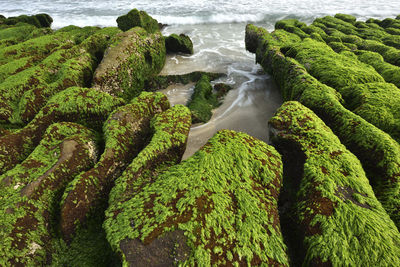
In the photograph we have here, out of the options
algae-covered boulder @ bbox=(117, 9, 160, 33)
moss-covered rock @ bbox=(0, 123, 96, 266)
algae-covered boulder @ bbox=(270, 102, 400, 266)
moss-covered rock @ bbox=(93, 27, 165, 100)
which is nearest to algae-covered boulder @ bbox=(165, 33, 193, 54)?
algae-covered boulder @ bbox=(117, 9, 160, 33)

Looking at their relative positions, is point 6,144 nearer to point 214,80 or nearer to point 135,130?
point 135,130

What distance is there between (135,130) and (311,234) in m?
4.44

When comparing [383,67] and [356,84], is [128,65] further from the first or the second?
[383,67]

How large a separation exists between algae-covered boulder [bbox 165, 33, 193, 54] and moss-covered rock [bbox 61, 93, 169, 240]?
26.8 ft

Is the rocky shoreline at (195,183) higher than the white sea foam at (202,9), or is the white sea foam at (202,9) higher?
the white sea foam at (202,9)

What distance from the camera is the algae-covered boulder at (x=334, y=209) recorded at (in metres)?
2.71

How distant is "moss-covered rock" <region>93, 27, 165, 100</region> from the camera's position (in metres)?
7.56

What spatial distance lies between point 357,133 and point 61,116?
7.82 meters

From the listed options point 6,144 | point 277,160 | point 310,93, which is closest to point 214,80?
point 310,93

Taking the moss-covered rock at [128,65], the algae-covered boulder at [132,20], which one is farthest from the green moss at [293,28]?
the algae-covered boulder at [132,20]

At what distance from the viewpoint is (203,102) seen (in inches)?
337

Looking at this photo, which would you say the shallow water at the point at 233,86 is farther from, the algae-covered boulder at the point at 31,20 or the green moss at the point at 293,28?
the algae-covered boulder at the point at 31,20

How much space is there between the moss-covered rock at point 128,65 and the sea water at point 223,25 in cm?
157

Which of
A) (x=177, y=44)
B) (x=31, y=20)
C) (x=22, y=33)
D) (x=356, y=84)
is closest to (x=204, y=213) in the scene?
(x=356, y=84)
